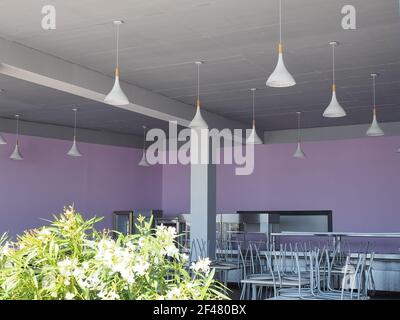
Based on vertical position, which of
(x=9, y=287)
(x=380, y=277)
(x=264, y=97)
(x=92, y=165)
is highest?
(x=264, y=97)

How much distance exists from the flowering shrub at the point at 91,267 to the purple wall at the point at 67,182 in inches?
266

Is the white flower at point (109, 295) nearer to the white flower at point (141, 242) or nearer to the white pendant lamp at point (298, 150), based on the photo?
the white flower at point (141, 242)

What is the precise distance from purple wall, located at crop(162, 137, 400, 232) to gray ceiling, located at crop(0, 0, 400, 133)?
148cm

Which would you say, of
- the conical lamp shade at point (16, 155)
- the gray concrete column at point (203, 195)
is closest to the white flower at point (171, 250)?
the gray concrete column at point (203, 195)

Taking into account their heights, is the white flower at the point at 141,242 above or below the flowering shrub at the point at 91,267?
above

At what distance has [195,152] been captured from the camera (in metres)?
6.87

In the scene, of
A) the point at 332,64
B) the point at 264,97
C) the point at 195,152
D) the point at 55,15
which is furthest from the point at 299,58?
the point at 195,152

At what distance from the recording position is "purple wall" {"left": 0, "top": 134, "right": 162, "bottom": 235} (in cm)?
766

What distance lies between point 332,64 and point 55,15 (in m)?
2.40

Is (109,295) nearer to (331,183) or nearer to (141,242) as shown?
(141,242)

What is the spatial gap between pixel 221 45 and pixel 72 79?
138 centimetres

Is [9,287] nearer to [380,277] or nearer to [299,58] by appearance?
[299,58]

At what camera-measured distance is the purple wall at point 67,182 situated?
25.1ft

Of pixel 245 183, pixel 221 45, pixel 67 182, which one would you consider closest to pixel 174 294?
pixel 221 45
